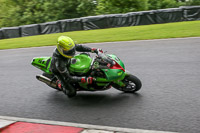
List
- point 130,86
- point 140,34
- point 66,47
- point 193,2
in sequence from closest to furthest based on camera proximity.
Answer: point 66,47 < point 130,86 < point 140,34 < point 193,2

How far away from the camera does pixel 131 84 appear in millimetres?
5363

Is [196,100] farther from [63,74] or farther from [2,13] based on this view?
[2,13]

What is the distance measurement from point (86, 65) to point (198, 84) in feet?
8.63

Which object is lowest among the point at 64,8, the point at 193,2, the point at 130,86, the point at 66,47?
the point at 64,8

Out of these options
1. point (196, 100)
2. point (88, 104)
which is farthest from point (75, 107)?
point (196, 100)

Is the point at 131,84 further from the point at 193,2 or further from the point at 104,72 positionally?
the point at 193,2

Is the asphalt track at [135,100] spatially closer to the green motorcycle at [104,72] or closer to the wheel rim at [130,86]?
the wheel rim at [130,86]

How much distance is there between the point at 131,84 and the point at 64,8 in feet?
104

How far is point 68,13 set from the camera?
3572 cm

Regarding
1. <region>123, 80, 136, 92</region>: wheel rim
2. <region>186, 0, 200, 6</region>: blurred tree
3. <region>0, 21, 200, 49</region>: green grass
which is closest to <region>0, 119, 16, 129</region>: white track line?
<region>123, 80, 136, 92</region>: wheel rim

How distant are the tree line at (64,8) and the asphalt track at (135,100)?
23.5m

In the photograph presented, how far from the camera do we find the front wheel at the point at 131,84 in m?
5.09

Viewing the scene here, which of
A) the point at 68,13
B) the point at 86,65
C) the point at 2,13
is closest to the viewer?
the point at 86,65

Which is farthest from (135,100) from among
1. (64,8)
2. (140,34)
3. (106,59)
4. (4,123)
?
(64,8)
